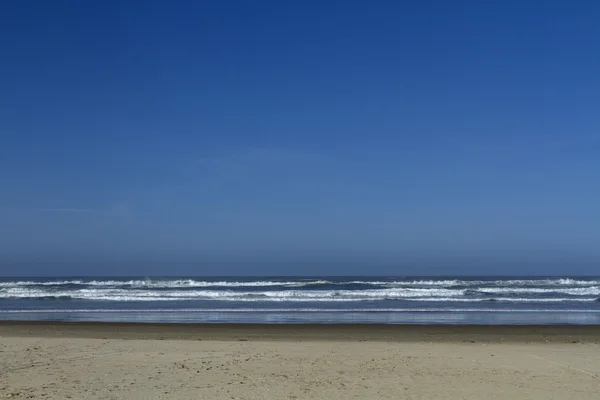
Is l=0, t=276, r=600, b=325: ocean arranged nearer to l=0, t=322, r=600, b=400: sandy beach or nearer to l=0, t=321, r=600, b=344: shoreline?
l=0, t=321, r=600, b=344: shoreline

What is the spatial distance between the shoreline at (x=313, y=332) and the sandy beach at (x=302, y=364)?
0.19 feet

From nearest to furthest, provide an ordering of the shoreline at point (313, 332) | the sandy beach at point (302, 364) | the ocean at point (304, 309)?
Answer: the sandy beach at point (302, 364) < the shoreline at point (313, 332) < the ocean at point (304, 309)

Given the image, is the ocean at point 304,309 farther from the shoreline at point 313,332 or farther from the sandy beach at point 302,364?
the sandy beach at point 302,364

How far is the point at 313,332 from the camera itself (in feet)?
58.2

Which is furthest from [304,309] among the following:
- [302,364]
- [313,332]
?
[302,364]

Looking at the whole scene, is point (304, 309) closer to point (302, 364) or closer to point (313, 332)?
point (313, 332)

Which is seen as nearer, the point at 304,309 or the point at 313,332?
the point at 313,332

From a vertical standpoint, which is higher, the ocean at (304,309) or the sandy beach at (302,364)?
the sandy beach at (302,364)

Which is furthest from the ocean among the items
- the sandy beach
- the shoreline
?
A: the sandy beach

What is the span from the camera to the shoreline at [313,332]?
16328mm

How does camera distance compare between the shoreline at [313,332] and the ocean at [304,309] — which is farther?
the ocean at [304,309]

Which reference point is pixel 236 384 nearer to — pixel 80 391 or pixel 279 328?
pixel 80 391

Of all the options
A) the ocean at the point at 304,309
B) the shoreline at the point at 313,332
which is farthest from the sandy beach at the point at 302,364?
the ocean at the point at 304,309

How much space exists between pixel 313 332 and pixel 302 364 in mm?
6325
